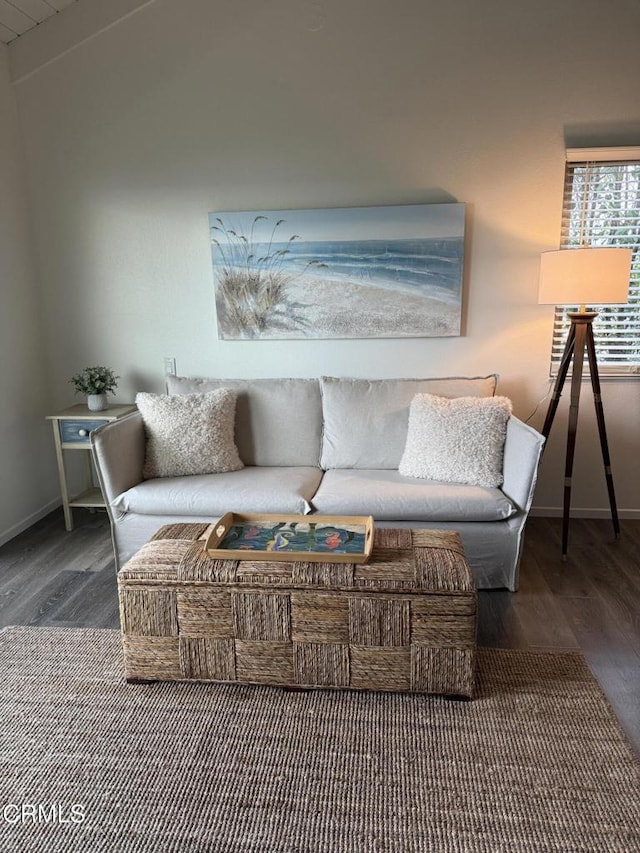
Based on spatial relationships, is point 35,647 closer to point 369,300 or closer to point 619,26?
point 369,300

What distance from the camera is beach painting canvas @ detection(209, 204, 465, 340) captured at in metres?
3.17

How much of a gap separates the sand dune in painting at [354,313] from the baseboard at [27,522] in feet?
5.44

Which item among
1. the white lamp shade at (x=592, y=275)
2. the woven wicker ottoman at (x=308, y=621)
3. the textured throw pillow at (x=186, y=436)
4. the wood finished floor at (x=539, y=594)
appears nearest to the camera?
the woven wicker ottoman at (x=308, y=621)

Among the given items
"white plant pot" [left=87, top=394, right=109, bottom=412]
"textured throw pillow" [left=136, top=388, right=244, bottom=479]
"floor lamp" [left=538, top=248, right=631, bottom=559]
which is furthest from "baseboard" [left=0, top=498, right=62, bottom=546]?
"floor lamp" [left=538, top=248, right=631, bottom=559]

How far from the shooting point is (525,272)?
319 cm

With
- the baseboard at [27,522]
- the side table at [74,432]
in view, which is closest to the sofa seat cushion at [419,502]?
the side table at [74,432]

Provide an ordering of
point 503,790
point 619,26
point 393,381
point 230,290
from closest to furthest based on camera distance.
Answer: point 503,790 → point 619,26 → point 393,381 → point 230,290

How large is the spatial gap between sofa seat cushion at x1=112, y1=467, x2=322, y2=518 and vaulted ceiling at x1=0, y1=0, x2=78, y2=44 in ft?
8.35

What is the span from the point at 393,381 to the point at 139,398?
1358mm

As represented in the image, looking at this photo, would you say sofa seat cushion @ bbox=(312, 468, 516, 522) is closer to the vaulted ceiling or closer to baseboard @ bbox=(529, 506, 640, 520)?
baseboard @ bbox=(529, 506, 640, 520)

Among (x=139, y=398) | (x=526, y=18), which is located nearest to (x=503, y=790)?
(x=139, y=398)

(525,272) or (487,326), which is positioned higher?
(525,272)

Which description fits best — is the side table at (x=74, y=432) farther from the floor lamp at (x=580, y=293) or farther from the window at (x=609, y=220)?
the window at (x=609, y=220)

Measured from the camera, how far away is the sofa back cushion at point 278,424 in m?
3.13
